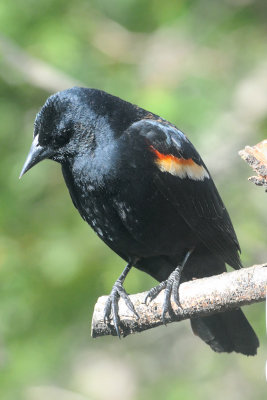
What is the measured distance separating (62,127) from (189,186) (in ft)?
2.14

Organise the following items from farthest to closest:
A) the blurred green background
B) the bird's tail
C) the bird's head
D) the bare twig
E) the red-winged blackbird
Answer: the blurred green background, the bird's tail, the bird's head, the red-winged blackbird, the bare twig

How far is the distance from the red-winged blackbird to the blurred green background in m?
1.16

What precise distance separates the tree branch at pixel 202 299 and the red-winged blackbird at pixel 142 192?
4 centimetres

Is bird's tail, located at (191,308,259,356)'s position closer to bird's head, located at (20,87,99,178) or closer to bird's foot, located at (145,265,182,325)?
bird's foot, located at (145,265,182,325)

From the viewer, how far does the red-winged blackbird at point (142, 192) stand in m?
2.90

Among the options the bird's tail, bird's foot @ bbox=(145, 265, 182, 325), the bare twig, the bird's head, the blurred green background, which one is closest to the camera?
the bare twig

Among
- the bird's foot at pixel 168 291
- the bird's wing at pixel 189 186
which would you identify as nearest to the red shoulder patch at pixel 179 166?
the bird's wing at pixel 189 186

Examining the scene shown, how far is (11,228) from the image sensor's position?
15.1 ft

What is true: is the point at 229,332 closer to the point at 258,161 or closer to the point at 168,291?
the point at 168,291

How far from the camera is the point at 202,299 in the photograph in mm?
2643

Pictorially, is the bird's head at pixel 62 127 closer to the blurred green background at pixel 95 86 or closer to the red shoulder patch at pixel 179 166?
the red shoulder patch at pixel 179 166

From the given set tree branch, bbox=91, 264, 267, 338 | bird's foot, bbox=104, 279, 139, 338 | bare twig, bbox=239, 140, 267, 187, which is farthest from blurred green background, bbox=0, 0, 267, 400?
bare twig, bbox=239, 140, 267, 187

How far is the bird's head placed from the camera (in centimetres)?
306

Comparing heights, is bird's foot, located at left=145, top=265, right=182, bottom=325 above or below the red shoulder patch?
below
